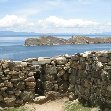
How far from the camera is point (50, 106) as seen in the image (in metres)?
22.3

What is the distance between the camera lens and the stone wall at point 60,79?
795 inches

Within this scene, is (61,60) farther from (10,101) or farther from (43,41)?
(43,41)

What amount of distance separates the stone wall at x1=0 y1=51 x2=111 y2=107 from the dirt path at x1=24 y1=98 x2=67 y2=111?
18.4 inches

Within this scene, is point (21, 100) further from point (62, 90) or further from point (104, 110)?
point (104, 110)

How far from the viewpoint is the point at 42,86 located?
23719 mm

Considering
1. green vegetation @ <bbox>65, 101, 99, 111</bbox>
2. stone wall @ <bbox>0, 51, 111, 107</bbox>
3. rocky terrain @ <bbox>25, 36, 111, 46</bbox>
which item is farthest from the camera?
rocky terrain @ <bbox>25, 36, 111, 46</bbox>

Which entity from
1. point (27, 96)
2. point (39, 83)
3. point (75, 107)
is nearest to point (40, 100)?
point (27, 96)

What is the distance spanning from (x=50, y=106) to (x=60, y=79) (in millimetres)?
1978

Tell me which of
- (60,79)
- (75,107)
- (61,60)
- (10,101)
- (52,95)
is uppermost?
(61,60)

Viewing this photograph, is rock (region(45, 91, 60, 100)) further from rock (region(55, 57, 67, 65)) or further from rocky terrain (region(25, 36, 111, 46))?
rocky terrain (region(25, 36, 111, 46))

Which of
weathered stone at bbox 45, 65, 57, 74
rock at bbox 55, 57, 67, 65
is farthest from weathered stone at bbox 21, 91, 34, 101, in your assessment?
rock at bbox 55, 57, 67, 65

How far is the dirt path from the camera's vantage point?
21.8 metres

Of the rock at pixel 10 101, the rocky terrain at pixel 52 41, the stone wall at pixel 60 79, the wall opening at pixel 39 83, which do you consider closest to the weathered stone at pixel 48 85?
the stone wall at pixel 60 79

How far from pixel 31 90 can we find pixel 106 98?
200 inches
